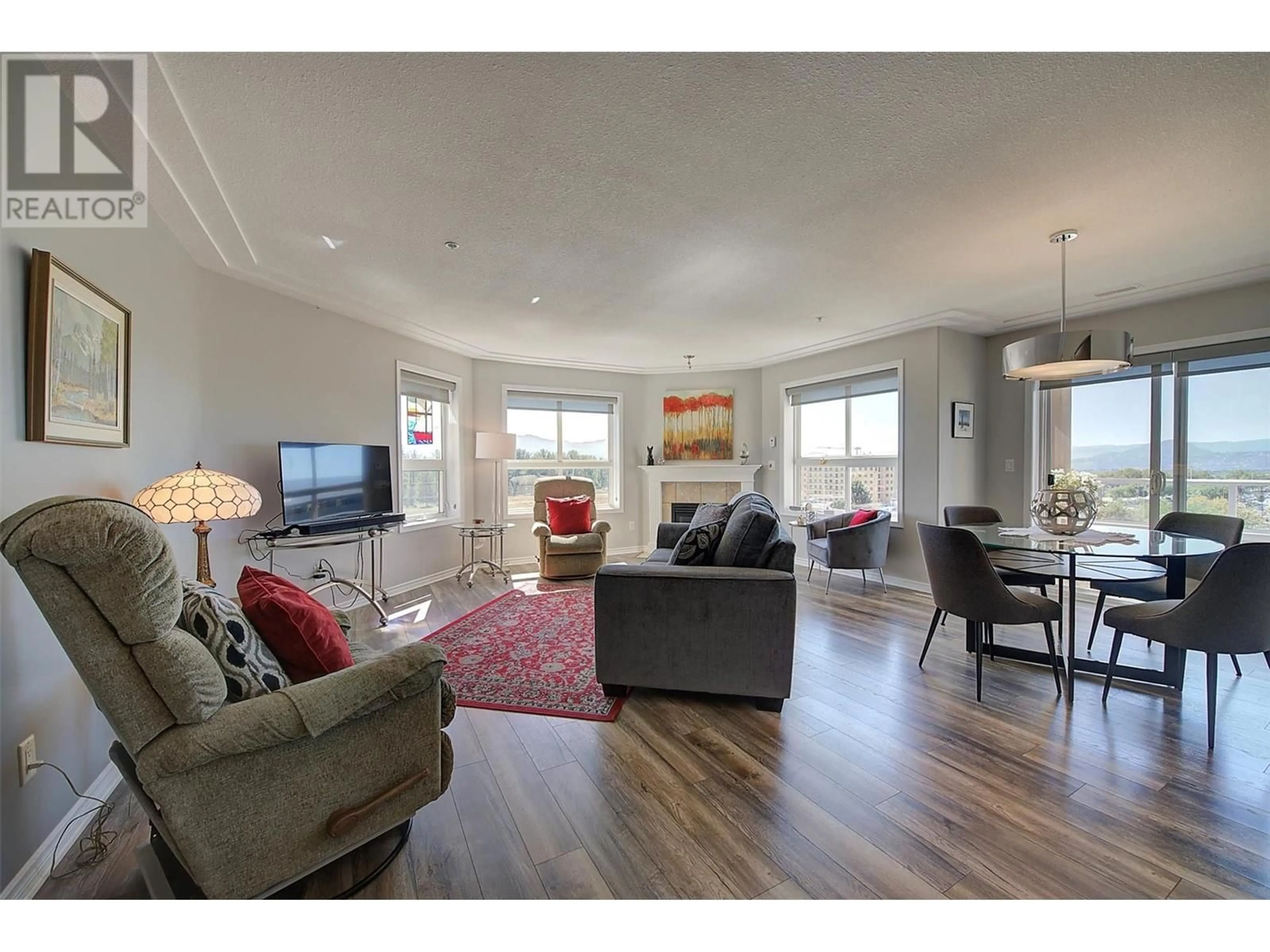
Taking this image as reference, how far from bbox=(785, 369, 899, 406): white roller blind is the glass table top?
232 centimetres

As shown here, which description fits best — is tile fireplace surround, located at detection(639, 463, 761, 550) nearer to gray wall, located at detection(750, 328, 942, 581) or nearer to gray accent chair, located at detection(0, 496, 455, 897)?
gray wall, located at detection(750, 328, 942, 581)

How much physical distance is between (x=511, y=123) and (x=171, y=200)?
1.78m

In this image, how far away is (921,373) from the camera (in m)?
4.55

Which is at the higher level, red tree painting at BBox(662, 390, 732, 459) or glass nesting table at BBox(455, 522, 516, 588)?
red tree painting at BBox(662, 390, 732, 459)

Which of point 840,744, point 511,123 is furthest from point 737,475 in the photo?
point 511,123

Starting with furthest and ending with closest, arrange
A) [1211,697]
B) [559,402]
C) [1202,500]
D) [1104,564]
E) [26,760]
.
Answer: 1. [559,402]
2. [1202,500]
3. [1104,564]
4. [1211,697]
5. [26,760]

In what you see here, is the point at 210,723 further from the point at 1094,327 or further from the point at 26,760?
the point at 1094,327

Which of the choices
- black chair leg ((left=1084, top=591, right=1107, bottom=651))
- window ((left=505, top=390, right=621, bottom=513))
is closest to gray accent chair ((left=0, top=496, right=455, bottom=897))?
black chair leg ((left=1084, top=591, right=1107, bottom=651))

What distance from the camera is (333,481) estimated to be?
3609 mm

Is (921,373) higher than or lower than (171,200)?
lower

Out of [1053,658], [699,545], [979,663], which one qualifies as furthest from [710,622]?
[1053,658]

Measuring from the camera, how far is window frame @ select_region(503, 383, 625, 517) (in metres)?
5.82

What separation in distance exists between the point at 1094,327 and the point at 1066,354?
8.07 ft
